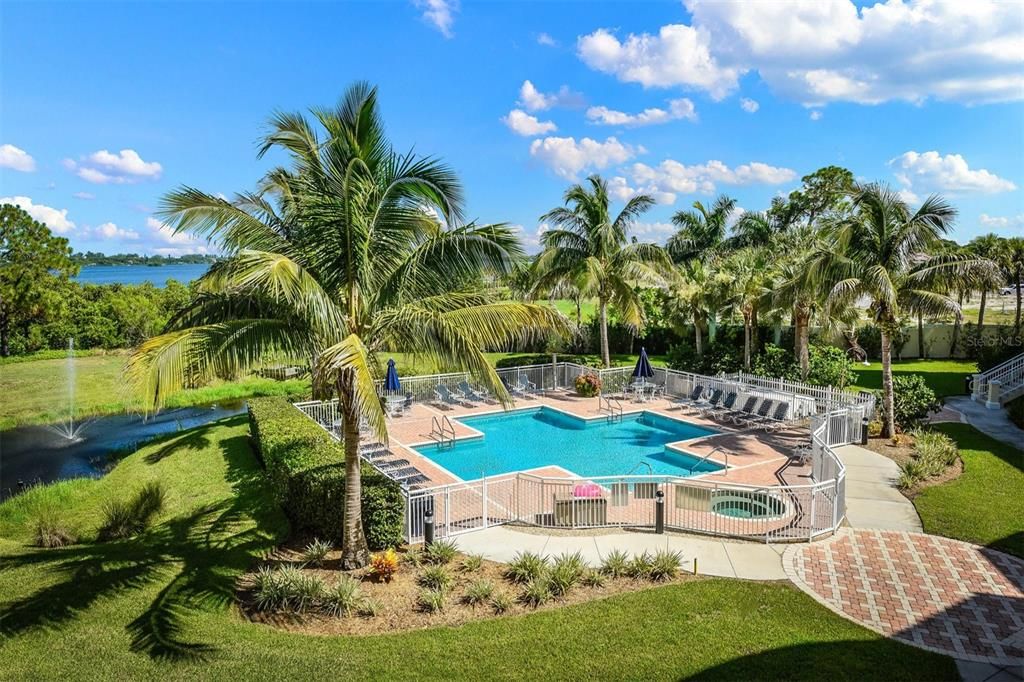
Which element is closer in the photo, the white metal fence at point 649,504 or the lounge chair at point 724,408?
the white metal fence at point 649,504

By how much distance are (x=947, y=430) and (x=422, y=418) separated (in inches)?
633

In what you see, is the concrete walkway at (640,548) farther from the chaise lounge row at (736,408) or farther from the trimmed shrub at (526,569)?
the chaise lounge row at (736,408)

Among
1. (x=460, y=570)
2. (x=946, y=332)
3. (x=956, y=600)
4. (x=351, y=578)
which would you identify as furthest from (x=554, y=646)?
(x=946, y=332)

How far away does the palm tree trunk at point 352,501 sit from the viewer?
28.1 feet

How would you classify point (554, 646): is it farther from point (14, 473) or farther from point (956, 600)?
point (14, 473)

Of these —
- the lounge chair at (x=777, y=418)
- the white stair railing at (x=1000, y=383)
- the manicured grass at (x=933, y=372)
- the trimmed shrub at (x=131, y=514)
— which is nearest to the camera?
the trimmed shrub at (x=131, y=514)

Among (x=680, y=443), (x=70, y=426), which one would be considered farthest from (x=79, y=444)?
(x=680, y=443)

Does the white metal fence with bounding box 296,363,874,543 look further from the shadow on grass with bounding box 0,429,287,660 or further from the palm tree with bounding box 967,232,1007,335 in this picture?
the palm tree with bounding box 967,232,1007,335

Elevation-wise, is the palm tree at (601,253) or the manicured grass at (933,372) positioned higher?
the palm tree at (601,253)

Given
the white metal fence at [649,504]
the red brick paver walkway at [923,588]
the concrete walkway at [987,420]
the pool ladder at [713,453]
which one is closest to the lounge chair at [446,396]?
the white metal fence at [649,504]

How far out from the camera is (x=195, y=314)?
8398mm

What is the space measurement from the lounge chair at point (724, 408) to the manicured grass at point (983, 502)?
628 cm

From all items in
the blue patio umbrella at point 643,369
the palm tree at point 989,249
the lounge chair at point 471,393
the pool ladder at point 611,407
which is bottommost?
the pool ladder at point 611,407

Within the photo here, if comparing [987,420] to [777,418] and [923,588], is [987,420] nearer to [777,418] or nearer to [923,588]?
[777,418]
